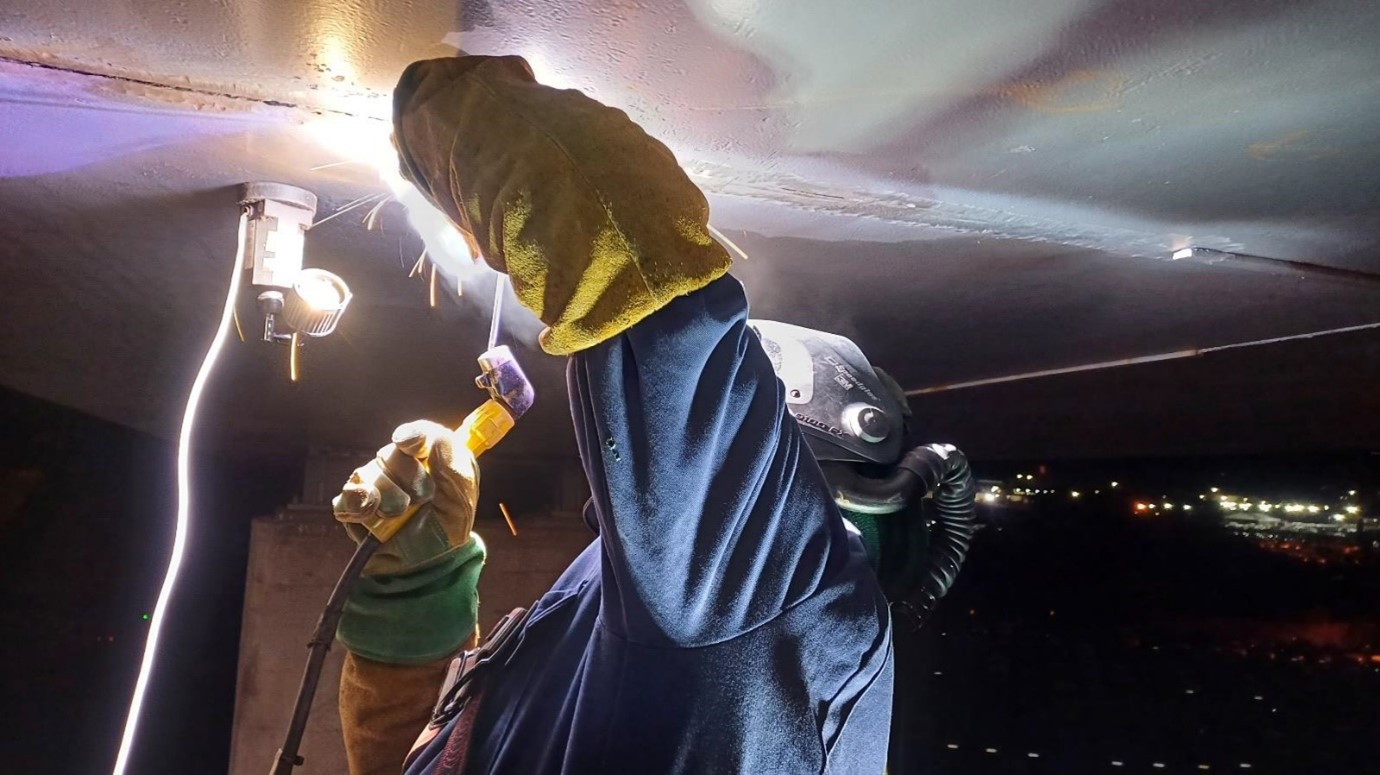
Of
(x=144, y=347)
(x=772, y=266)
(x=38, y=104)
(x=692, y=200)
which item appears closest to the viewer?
(x=692, y=200)

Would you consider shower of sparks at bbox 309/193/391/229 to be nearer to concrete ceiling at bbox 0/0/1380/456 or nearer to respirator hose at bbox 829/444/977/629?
concrete ceiling at bbox 0/0/1380/456

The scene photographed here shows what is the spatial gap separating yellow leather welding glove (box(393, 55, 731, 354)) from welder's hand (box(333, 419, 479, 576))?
627mm

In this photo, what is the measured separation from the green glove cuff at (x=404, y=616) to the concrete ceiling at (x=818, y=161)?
0.53 metres

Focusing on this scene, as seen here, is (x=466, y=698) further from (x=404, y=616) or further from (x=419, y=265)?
(x=419, y=265)

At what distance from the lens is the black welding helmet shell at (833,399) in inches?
42.3

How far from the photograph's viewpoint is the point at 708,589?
714 millimetres

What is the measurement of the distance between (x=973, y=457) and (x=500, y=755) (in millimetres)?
3034

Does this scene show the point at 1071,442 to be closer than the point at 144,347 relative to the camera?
No

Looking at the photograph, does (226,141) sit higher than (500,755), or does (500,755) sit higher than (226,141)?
(226,141)

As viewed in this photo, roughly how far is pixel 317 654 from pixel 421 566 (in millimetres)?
191

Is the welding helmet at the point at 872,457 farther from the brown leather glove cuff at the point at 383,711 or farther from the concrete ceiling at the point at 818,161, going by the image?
the brown leather glove cuff at the point at 383,711

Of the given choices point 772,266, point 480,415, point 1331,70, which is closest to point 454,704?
point 480,415

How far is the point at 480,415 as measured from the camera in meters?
1.26

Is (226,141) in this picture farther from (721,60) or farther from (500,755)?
(500,755)
